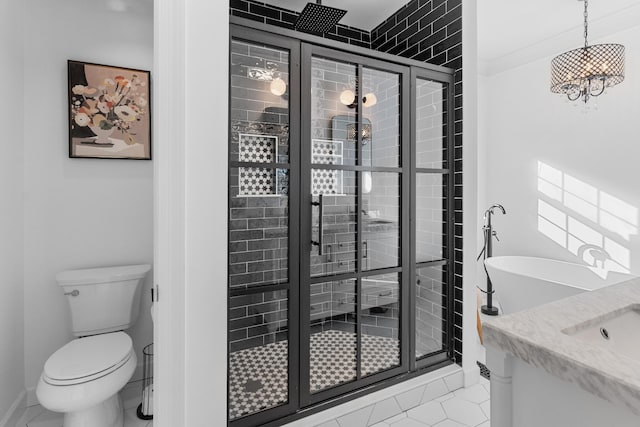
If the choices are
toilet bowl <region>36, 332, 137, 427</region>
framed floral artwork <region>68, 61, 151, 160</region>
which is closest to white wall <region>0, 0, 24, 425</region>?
framed floral artwork <region>68, 61, 151, 160</region>

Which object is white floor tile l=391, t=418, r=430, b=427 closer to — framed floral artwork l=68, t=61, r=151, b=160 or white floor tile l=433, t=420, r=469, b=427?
white floor tile l=433, t=420, r=469, b=427

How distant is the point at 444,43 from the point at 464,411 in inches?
89.5

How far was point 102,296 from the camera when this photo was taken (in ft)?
6.29

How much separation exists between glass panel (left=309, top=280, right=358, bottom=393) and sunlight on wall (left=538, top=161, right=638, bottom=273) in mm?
2504

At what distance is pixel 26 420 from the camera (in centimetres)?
184

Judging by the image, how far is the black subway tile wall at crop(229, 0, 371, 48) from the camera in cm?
231

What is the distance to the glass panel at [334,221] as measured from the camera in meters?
1.73

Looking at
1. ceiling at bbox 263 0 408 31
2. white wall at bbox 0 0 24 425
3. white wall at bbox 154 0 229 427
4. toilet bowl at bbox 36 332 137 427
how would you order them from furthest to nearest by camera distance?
ceiling at bbox 263 0 408 31, white wall at bbox 0 0 24 425, toilet bowl at bbox 36 332 137 427, white wall at bbox 154 0 229 427

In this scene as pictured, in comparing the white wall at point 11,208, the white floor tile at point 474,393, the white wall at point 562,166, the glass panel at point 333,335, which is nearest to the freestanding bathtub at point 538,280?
the white wall at point 562,166

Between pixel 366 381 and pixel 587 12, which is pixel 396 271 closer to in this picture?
pixel 366 381

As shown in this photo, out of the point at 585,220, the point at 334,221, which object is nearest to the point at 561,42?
the point at 585,220

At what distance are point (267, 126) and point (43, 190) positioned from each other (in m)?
1.47

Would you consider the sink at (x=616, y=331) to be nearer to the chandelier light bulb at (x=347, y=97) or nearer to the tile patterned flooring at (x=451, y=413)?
the tile patterned flooring at (x=451, y=413)

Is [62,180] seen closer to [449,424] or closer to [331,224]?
[331,224]
